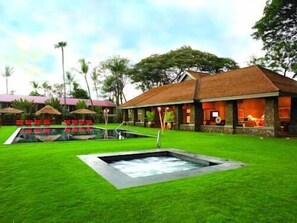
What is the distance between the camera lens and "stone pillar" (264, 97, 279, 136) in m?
13.0

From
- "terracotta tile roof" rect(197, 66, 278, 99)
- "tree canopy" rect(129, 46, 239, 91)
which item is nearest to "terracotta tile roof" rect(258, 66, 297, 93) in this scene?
"terracotta tile roof" rect(197, 66, 278, 99)

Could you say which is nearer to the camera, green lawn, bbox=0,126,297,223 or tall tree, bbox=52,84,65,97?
green lawn, bbox=0,126,297,223

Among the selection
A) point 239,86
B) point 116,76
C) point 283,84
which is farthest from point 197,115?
point 116,76

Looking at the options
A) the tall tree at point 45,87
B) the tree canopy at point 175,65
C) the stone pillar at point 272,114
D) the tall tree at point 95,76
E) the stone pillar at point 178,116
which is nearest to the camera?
the stone pillar at point 272,114

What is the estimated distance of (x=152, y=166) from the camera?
6.84 metres

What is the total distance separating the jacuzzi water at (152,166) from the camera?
20.7 ft

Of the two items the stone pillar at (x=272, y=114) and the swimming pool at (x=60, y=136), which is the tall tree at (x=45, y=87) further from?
→ the stone pillar at (x=272, y=114)

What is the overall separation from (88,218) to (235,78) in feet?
56.6

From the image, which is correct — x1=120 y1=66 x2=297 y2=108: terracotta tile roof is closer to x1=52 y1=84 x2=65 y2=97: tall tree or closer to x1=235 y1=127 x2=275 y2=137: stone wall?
x1=235 y1=127 x2=275 y2=137: stone wall

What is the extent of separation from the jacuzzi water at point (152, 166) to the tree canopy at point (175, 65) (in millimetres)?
30933

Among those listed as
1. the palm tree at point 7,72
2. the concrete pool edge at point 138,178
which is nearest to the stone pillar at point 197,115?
the concrete pool edge at point 138,178

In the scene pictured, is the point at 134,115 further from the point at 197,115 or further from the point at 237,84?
the point at 237,84

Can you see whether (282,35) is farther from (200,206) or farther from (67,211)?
(67,211)

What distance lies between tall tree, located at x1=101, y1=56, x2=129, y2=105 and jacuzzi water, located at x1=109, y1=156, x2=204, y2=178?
34745mm
